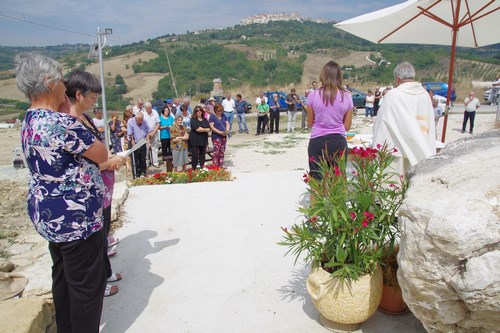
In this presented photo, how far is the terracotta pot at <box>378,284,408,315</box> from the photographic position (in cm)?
278

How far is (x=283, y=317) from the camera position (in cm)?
294

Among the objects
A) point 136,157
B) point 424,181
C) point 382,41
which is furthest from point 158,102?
point 424,181

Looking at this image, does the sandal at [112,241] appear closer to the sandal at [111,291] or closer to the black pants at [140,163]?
the sandal at [111,291]

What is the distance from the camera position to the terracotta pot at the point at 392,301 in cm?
278

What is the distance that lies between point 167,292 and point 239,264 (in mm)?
737

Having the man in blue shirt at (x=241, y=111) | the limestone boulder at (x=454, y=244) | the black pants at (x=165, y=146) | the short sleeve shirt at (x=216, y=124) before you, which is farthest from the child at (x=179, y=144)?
the man in blue shirt at (x=241, y=111)

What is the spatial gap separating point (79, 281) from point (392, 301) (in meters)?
2.11

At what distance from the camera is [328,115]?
13.3 ft

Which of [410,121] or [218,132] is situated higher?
[410,121]

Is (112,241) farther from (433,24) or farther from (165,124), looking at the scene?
(165,124)

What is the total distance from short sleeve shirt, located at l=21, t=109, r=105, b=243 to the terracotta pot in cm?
203

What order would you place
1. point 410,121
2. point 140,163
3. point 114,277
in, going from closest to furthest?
point 114,277 < point 410,121 < point 140,163

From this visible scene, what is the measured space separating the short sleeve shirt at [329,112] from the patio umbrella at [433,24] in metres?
1.94

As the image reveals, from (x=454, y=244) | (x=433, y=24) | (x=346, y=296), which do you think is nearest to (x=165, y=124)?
(x=433, y=24)
